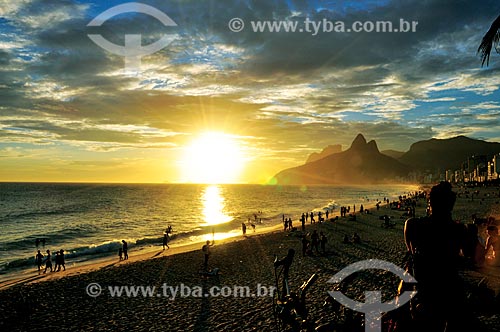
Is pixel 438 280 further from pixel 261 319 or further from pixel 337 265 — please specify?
pixel 337 265

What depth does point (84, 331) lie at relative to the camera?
12.5m

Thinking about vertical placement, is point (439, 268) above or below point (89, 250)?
above

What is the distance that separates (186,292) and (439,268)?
15.4 meters

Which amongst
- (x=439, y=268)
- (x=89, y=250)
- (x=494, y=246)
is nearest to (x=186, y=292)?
→ (x=494, y=246)

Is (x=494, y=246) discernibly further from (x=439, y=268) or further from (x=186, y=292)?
(x=439, y=268)

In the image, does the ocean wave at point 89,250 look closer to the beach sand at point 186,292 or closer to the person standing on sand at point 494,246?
the beach sand at point 186,292

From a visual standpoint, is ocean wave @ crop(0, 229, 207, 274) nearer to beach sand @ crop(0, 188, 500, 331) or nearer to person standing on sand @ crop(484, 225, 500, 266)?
beach sand @ crop(0, 188, 500, 331)

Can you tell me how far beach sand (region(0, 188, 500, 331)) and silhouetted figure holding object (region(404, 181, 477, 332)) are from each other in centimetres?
96

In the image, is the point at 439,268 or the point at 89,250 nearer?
the point at 439,268

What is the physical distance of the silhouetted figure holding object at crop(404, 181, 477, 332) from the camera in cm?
323

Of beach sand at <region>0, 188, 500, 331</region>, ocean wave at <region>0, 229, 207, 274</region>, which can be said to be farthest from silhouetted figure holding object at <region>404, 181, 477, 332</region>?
ocean wave at <region>0, 229, 207, 274</region>

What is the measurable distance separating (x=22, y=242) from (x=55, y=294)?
29585mm

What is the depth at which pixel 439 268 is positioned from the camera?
329 cm

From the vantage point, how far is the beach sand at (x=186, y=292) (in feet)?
41.8
